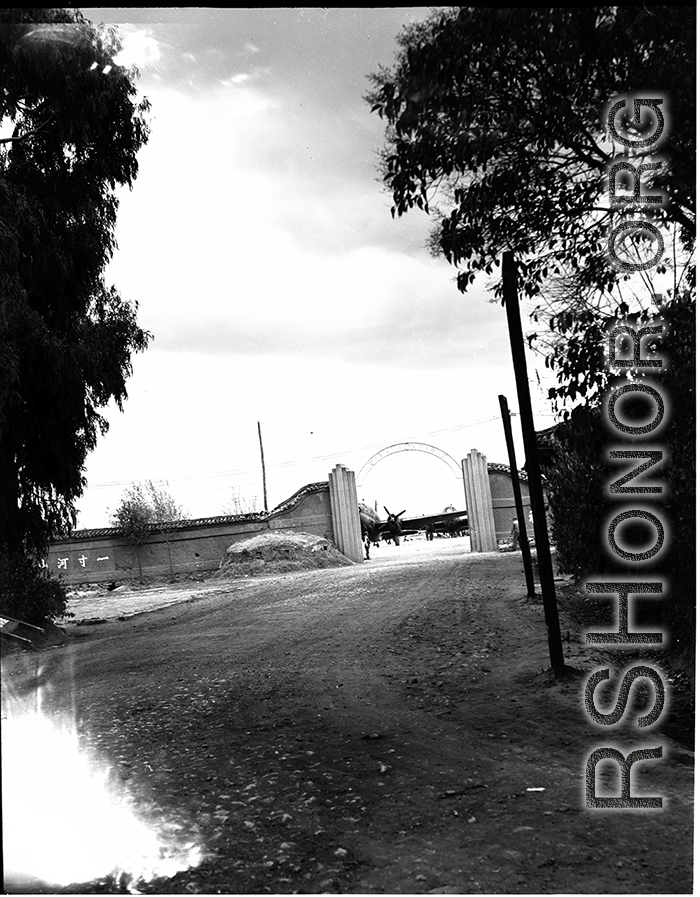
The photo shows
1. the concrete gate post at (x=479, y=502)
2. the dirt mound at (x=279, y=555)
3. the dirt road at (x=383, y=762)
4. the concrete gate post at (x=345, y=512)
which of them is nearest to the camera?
Answer: the dirt road at (x=383, y=762)

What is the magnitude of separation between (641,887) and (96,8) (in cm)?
221

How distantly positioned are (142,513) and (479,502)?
4210mm

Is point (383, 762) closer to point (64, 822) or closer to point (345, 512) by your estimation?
point (64, 822)

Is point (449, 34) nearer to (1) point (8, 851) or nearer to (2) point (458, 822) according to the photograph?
(2) point (458, 822)

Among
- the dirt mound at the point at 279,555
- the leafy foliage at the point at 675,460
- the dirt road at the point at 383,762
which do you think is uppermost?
the leafy foliage at the point at 675,460

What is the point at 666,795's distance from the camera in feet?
5.23

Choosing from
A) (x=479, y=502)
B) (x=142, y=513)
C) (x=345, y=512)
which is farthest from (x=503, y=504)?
(x=142, y=513)

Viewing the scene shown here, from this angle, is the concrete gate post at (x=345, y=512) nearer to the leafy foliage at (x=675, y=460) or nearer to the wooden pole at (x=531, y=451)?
the wooden pole at (x=531, y=451)

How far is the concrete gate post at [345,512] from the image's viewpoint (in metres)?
10.6

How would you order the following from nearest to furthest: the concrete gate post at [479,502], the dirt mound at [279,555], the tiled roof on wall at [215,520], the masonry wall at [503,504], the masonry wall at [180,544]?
1. the concrete gate post at [479,502]
2. the masonry wall at [503,504]
3. the masonry wall at [180,544]
4. the tiled roof on wall at [215,520]
5. the dirt mound at [279,555]

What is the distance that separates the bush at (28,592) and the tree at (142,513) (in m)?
3.29

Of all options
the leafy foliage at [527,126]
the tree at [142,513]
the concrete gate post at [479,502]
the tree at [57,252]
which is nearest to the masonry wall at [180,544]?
the tree at [142,513]

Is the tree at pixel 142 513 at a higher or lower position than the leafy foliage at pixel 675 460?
lower

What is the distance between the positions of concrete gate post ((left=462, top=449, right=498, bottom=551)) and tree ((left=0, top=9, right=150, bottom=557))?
10.5 feet
